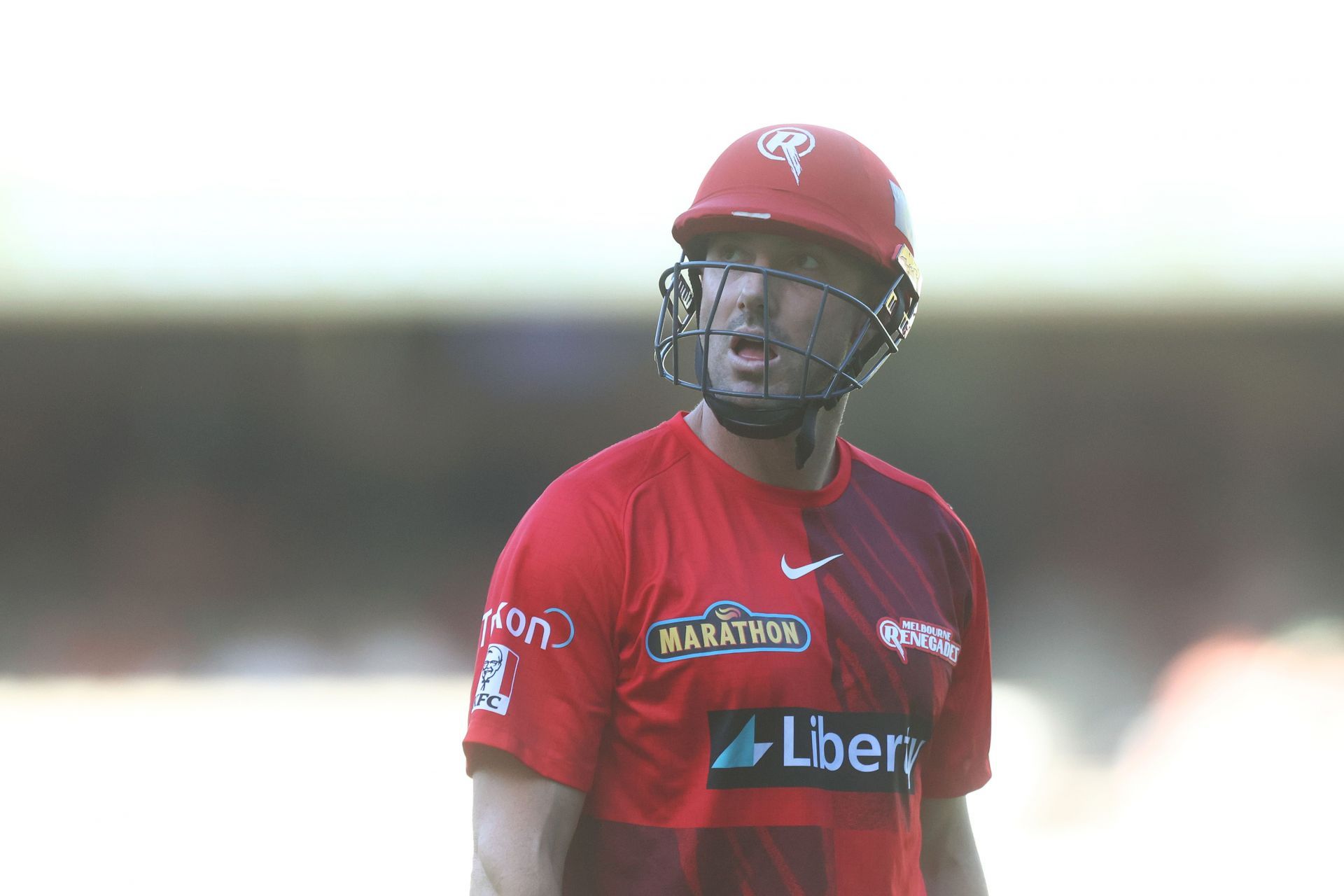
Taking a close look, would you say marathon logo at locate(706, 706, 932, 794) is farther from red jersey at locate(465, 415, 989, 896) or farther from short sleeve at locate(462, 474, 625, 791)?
short sleeve at locate(462, 474, 625, 791)

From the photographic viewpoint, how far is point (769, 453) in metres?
1.72

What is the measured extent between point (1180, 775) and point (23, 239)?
694cm

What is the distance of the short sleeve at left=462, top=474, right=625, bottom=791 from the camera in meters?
1.42

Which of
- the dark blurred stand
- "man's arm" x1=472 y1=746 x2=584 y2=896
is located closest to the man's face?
"man's arm" x1=472 y1=746 x2=584 y2=896

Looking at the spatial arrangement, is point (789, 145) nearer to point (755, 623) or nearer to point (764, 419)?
point (764, 419)

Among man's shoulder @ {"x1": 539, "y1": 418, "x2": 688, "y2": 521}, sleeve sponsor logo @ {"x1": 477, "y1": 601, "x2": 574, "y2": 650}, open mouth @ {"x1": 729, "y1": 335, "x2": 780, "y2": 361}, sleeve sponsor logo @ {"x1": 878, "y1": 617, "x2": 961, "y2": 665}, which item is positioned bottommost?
sleeve sponsor logo @ {"x1": 477, "y1": 601, "x2": 574, "y2": 650}

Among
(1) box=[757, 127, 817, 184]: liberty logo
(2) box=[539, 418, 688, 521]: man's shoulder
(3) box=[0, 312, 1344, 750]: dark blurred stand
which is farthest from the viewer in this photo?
(3) box=[0, 312, 1344, 750]: dark blurred stand

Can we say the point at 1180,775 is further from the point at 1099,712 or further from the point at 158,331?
the point at 158,331

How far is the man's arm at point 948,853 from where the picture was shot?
1.86 meters

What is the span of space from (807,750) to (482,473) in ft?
19.5

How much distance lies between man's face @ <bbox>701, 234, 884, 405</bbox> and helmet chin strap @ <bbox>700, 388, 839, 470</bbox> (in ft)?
0.07

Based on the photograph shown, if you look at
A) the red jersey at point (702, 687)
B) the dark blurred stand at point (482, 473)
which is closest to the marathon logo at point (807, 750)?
the red jersey at point (702, 687)

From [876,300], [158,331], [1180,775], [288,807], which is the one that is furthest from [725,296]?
[158,331]

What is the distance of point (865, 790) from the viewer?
5.15 feet
